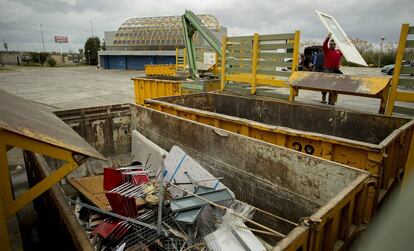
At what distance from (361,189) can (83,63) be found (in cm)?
6333

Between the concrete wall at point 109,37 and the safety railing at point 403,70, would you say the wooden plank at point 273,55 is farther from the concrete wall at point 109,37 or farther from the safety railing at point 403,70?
the concrete wall at point 109,37

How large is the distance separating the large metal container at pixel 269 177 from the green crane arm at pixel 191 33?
621 cm

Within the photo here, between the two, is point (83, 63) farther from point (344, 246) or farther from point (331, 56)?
point (344, 246)

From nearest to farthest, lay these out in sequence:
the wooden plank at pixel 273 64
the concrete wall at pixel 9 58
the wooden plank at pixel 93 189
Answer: the wooden plank at pixel 93 189 < the wooden plank at pixel 273 64 < the concrete wall at pixel 9 58

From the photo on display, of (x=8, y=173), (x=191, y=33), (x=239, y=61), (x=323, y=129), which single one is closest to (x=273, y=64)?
(x=239, y=61)

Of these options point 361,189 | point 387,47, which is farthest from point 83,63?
point 361,189

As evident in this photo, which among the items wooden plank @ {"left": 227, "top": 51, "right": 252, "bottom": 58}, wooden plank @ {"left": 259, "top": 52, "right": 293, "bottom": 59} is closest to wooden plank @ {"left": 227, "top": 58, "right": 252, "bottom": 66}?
wooden plank @ {"left": 227, "top": 51, "right": 252, "bottom": 58}

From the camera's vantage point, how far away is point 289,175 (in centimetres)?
286

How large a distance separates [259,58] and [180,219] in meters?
5.50

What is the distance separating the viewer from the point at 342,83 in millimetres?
4953

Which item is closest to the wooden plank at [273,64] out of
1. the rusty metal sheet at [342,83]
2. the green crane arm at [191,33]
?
the rusty metal sheet at [342,83]

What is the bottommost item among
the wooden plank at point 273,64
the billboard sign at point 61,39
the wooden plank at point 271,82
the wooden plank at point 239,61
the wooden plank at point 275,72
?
the wooden plank at point 271,82

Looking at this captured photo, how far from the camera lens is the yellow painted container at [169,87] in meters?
7.71

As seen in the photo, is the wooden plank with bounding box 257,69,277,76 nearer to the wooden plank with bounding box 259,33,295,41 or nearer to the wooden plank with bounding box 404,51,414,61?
the wooden plank with bounding box 259,33,295,41
